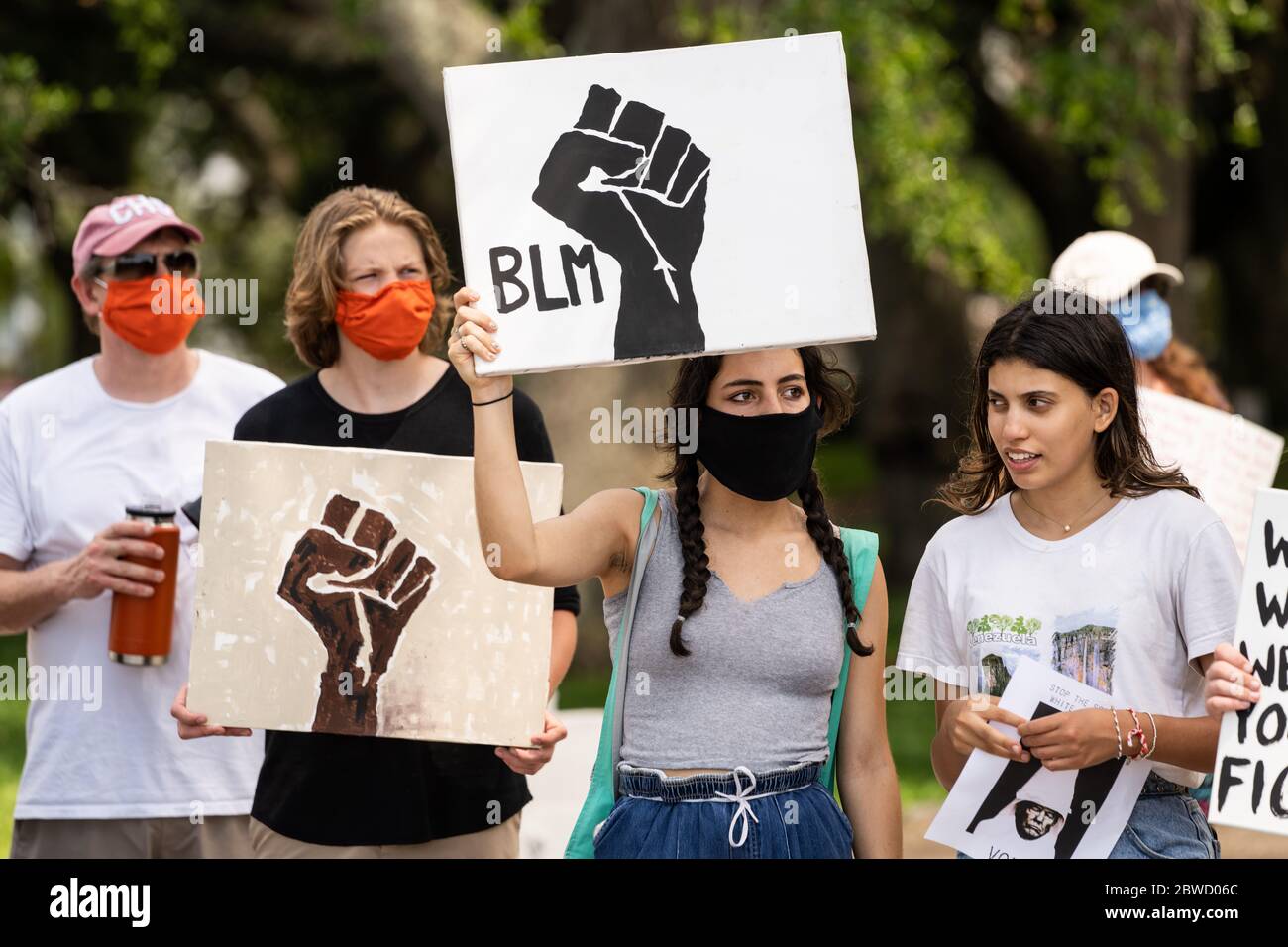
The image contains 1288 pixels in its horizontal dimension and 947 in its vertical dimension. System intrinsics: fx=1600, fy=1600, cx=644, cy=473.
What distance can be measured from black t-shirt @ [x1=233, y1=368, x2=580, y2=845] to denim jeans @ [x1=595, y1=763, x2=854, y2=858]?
Result: 0.63 m

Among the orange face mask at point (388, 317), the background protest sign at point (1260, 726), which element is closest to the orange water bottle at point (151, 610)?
the orange face mask at point (388, 317)

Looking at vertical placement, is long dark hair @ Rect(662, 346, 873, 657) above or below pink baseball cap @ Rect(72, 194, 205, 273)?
below

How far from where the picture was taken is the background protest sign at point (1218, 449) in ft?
13.6

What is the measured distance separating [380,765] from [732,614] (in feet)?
3.26

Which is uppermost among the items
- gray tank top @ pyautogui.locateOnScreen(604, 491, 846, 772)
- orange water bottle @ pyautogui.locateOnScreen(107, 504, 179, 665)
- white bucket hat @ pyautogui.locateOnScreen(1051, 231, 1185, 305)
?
white bucket hat @ pyautogui.locateOnScreen(1051, 231, 1185, 305)

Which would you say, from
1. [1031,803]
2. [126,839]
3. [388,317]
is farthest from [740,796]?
[126,839]

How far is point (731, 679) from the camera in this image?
3.13 meters

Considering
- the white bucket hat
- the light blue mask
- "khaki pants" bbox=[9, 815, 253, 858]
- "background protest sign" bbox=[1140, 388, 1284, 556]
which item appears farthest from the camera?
the white bucket hat

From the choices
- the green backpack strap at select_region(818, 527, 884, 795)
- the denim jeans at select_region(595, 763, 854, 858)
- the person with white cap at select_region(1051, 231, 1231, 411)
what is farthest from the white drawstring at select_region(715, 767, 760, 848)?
the person with white cap at select_region(1051, 231, 1231, 411)

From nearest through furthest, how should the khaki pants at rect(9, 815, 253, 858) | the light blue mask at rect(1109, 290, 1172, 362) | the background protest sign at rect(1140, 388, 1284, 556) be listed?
1. the khaki pants at rect(9, 815, 253, 858)
2. the background protest sign at rect(1140, 388, 1284, 556)
3. the light blue mask at rect(1109, 290, 1172, 362)

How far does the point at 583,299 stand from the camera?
309 cm

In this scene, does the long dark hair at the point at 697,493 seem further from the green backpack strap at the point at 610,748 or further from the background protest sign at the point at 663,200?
the background protest sign at the point at 663,200

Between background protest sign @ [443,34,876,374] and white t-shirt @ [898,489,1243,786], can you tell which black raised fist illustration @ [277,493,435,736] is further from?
white t-shirt @ [898,489,1243,786]

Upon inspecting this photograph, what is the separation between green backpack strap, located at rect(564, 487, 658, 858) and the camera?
318 centimetres
